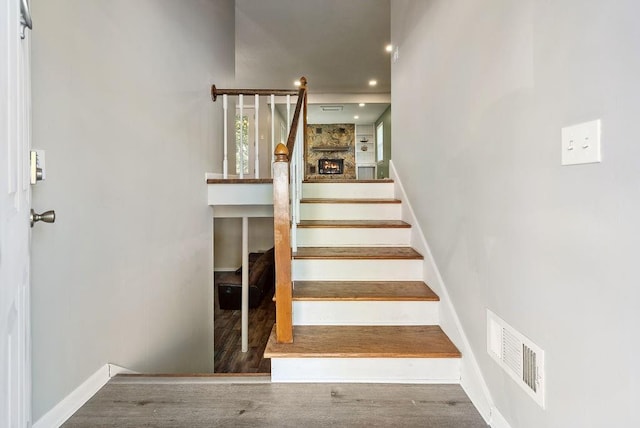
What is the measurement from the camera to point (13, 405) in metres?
0.88

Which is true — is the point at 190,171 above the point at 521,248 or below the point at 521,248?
above

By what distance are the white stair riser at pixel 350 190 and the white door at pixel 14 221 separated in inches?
94.4

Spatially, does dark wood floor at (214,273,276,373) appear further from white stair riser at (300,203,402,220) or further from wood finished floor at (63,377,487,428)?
wood finished floor at (63,377,487,428)

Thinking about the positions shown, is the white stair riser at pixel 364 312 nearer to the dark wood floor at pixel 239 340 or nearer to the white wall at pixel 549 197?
→ the white wall at pixel 549 197

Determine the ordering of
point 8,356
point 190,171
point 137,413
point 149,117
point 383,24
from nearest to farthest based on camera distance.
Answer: point 8,356 < point 137,413 < point 149,117 < point 190,171 < point 383,24

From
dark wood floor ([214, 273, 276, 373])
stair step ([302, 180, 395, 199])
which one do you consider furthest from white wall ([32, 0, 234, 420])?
stair step ([302, 180, 395, 199])

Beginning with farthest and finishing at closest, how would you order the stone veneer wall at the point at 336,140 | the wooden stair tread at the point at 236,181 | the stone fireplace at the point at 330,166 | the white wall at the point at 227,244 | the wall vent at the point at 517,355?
the stone fireplace at the point at 330,166
the stone veneer wall at the point at 336,140
the white wall at the point at 227,244
the wooden stair tread at the point at 236,181
the wall vent at the point at 517,355

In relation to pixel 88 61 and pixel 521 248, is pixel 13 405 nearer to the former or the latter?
pixel 88 61

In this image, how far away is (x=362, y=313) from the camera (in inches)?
73.2

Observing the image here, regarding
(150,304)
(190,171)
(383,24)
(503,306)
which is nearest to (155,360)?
(150,304)

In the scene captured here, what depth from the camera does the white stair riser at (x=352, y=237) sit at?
250 cm

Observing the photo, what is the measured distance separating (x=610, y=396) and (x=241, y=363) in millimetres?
3272

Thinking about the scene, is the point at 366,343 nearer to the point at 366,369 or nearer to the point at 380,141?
the point at 366,369

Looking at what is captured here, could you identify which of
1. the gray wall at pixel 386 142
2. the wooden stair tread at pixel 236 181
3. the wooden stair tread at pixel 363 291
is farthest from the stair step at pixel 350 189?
the gray wall at pixel 386 142
